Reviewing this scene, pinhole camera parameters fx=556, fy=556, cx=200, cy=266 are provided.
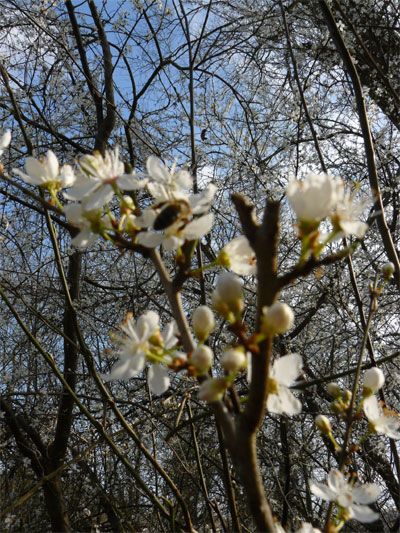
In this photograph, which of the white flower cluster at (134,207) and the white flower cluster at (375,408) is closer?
the white flower cluster at (134,207)

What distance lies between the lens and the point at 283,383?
0.61 m

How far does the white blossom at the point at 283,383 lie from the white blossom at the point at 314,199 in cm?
16

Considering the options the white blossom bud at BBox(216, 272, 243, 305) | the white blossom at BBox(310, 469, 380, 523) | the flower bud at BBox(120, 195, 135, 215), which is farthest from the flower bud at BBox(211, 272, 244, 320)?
the white blossom at BBox(310, 469, 380, 523)

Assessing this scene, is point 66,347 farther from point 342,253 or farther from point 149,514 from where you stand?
point 342,253

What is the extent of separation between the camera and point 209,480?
3.38 m

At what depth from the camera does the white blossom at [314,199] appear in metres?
0.54

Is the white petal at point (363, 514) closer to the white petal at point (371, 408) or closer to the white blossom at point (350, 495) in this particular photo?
the white blossom at point (350, 495)

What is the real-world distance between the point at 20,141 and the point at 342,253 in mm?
3758

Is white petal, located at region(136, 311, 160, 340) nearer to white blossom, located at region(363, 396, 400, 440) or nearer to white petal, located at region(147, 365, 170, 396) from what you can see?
white petal, located at region(147, 365, 170, 396)

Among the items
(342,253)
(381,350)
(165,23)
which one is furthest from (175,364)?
(165,23)

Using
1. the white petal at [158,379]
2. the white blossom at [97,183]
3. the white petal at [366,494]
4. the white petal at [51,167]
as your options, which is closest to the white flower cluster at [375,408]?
the white petal at [366,494]

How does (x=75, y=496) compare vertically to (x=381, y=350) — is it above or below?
below

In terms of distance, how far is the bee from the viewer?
0.62 metres

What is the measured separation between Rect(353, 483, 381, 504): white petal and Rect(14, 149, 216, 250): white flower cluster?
420 millimetres
